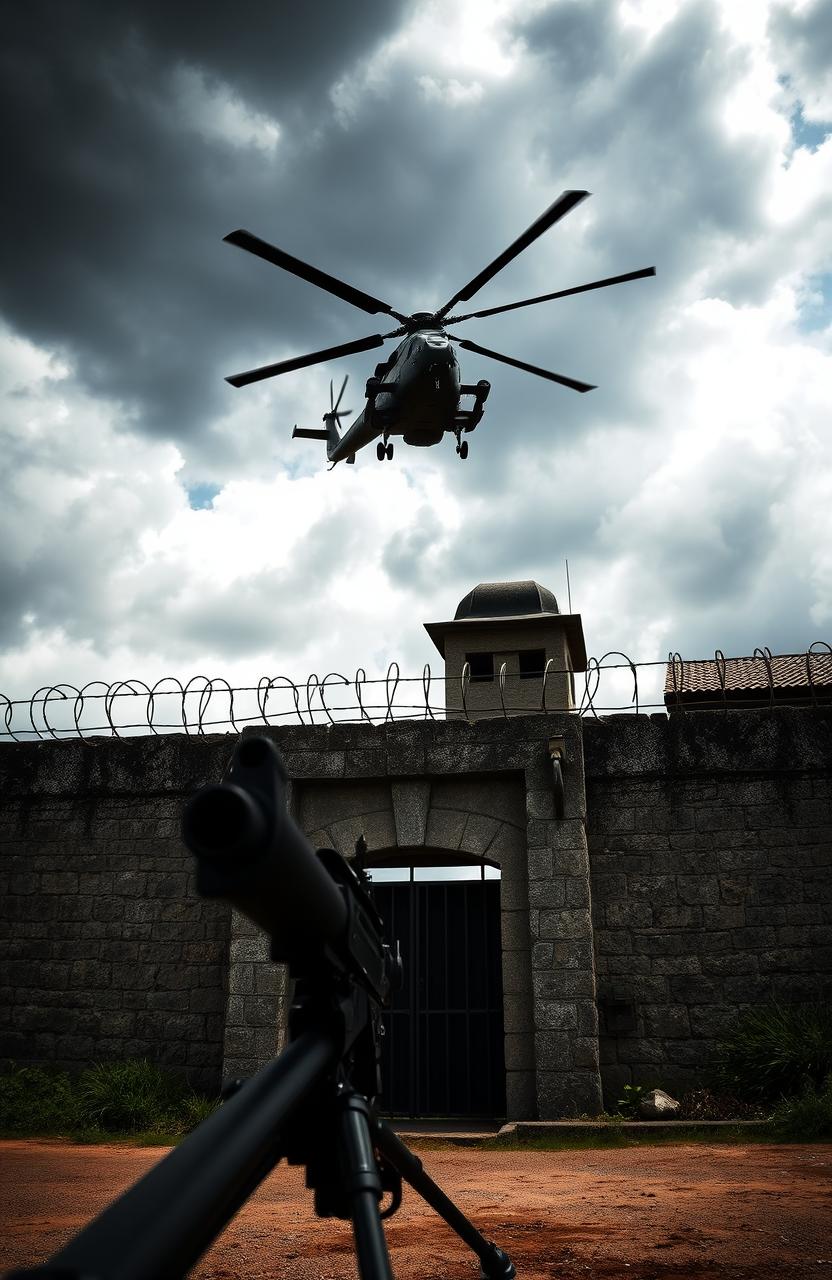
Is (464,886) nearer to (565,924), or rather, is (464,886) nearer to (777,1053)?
(565,924)

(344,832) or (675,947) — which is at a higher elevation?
(344,832)

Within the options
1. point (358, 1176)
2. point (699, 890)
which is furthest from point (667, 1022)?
point (358, 1176)

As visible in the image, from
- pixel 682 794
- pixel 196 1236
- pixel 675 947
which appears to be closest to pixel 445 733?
pixel 682 794

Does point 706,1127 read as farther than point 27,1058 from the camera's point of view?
No

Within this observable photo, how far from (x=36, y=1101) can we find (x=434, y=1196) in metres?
7.51

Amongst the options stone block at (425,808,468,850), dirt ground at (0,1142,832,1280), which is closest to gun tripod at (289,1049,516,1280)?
dirt ground at (0,1142,832,1280)

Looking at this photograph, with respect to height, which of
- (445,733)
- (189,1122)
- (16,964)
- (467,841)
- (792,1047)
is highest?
(445,733)

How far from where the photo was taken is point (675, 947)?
8.16 metres

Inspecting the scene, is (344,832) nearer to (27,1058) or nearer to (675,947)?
(675,947)

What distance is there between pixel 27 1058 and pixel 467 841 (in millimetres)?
4774

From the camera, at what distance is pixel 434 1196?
200cm

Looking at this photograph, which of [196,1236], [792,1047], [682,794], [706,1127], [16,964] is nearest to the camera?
[196,1236]

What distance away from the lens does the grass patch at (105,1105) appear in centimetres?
754

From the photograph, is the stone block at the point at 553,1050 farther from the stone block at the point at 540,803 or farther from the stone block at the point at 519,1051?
the stone block at the point at 540,803
